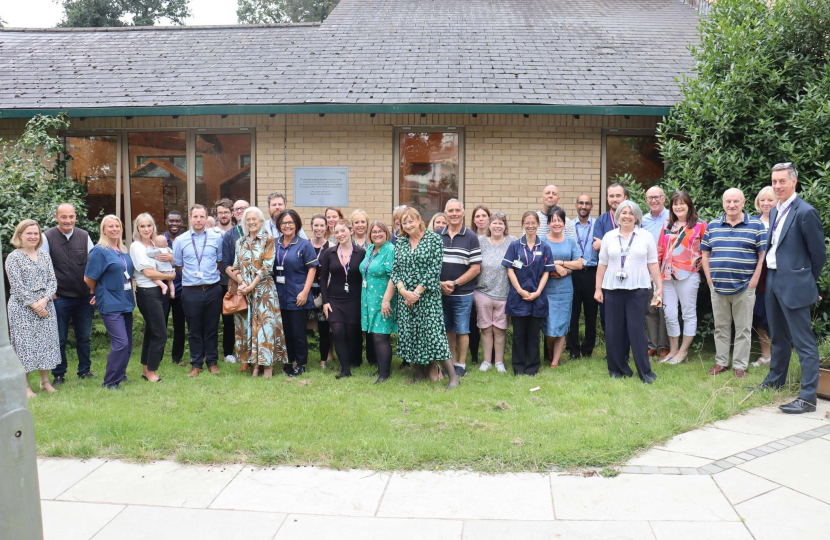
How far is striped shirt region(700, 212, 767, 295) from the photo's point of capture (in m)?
7.00

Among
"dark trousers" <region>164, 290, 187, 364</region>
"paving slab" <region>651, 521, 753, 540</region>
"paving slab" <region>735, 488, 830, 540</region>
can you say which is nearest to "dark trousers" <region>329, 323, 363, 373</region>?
"dark trousers" <region>164, 290, 187, 364</region>

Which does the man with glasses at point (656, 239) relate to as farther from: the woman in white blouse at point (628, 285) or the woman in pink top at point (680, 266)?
the woman in white blouse at point (628, 285)

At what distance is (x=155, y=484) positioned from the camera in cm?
461

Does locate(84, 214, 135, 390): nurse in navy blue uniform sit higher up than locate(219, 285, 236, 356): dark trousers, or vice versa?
locate(84, 214, 135, 390): nurse in navy blue uniform

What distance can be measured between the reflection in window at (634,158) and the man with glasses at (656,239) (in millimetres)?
2407

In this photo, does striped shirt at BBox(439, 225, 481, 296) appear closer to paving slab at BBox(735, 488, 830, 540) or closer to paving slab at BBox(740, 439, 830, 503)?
paving slab at BBox(740, 439, 830, 503)

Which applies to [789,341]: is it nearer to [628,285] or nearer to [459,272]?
[628,285]

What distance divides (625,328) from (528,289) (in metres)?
1.11

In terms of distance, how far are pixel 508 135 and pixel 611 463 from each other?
650cm

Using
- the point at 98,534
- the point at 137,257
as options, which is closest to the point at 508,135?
the point at 137,257

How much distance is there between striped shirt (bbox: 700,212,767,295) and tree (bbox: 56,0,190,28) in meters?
29.5

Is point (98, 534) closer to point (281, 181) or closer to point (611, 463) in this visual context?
point (611, 463)

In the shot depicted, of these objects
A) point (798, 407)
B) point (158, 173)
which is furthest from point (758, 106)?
point (158, 173)

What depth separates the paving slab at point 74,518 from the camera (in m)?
3.91
